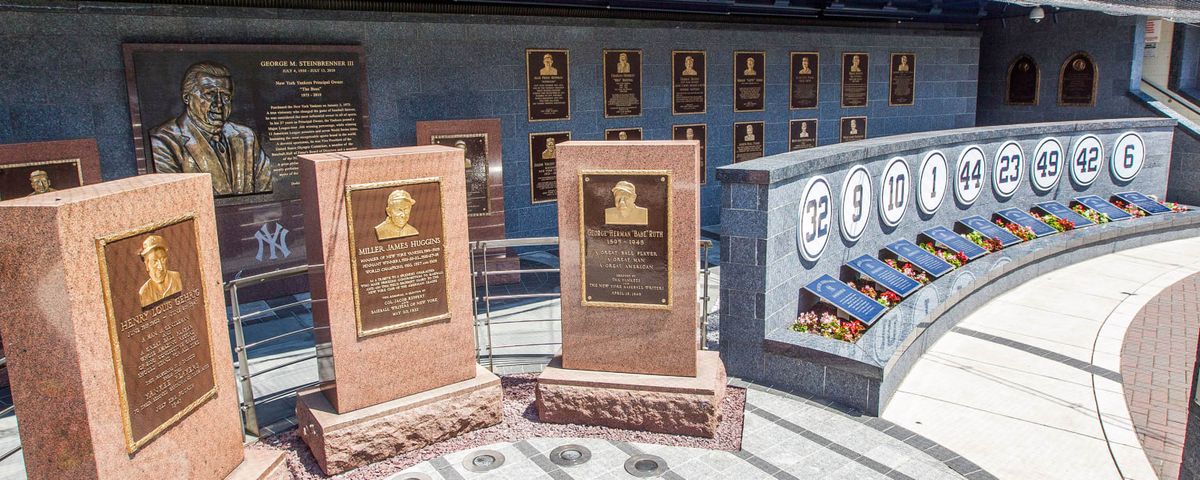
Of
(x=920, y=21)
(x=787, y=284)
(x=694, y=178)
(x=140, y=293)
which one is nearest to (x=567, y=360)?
(x=694, y=178)

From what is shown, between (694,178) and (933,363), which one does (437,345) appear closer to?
(694,178)

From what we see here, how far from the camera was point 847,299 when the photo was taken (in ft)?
29.1

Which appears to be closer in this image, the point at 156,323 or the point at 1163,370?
the point at 156,323

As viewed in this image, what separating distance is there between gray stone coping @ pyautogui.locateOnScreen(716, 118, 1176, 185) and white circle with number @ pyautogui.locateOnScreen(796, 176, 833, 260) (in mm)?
217

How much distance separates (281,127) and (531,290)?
4.06 m

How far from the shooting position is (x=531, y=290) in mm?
11422

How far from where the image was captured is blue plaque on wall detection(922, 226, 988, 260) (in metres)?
11.2

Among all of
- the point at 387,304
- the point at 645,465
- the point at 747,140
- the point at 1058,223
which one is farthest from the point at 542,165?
the point at 1058,223

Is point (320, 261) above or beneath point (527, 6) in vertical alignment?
beneath

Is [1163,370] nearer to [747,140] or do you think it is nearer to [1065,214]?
[1065,214]

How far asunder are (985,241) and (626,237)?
780 cm

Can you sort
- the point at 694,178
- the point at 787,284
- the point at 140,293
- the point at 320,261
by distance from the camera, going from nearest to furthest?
the point at 140,293, the point at 320,261, the point at 694,178, the point at 787,284

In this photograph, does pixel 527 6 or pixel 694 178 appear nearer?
pixel 694 178

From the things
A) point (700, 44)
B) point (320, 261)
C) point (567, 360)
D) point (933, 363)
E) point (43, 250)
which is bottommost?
point (933, 363)
